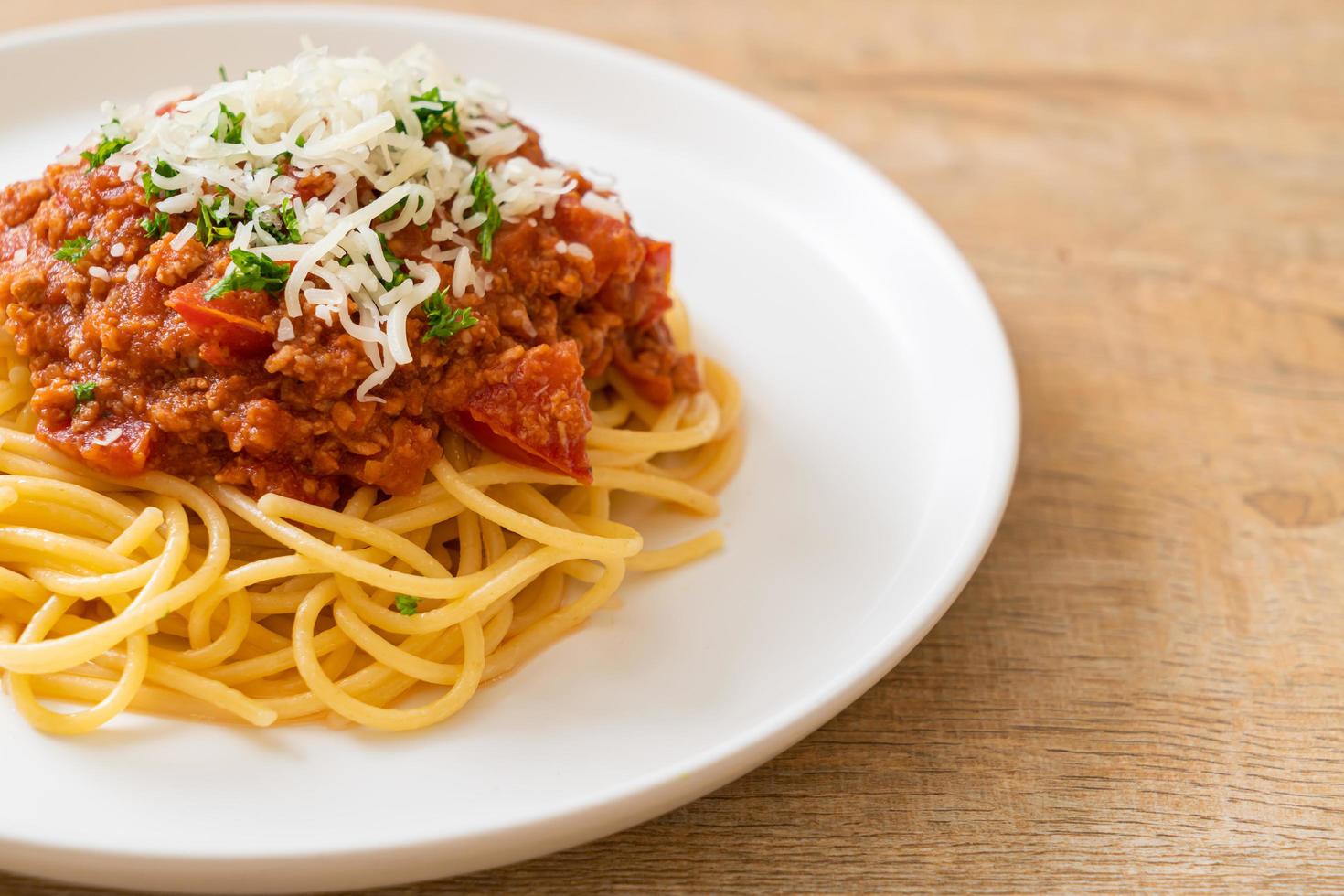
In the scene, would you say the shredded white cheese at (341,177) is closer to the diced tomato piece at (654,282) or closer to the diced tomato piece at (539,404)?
the diced tomato piece at (539,404)

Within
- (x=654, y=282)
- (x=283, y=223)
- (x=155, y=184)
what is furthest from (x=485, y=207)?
(x=155, y=184)

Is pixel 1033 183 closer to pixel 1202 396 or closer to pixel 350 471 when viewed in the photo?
pixel 1202 396

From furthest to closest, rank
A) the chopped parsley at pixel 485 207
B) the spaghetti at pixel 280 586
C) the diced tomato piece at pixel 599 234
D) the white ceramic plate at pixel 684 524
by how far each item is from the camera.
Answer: the diced tomato piece at pixel 599 234, the chopped parsley at pixel 485 207, the spaghetti at pixel 280 586, the white ceramic plate at pixel 684 524

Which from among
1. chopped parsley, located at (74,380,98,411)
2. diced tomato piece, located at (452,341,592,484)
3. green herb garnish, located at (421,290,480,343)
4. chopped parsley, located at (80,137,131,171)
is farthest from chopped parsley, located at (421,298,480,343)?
chopped parsley, located at (80,137,131,171)

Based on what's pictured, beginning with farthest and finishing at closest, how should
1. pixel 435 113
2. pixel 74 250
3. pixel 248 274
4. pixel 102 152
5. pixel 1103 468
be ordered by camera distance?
pixel 1103 468 < pixel 435 113 < pixel 102 152 < pixel 74 250 < pixel 248 274

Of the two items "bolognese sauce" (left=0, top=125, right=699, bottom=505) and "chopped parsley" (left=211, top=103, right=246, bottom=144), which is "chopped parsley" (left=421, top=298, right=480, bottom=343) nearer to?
"bolognese sauce" (left=0, top=125, right=699, bottom=505)

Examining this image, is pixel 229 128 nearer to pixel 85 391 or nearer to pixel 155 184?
pixel 155 184

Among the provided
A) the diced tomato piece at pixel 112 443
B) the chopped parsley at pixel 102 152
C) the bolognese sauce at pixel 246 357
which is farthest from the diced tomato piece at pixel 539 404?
the chopped parsley at pixel 102 152
